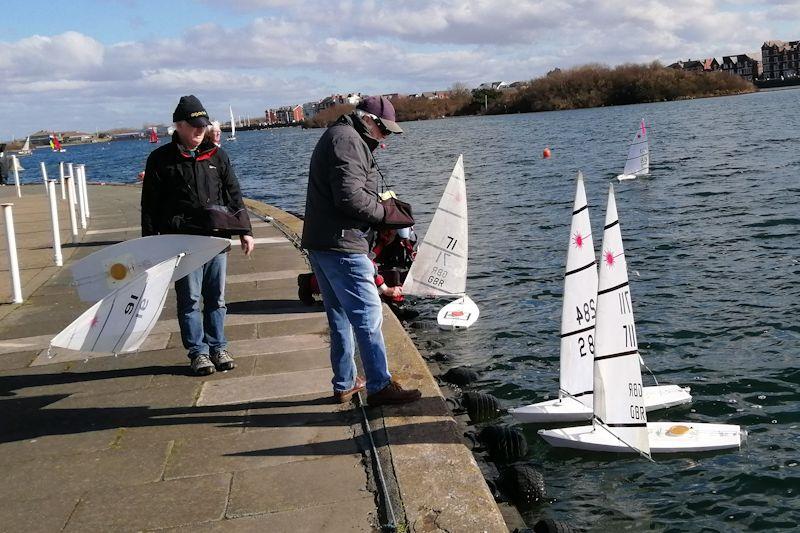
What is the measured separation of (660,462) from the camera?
267 inches

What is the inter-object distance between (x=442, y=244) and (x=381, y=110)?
6296 millimetres

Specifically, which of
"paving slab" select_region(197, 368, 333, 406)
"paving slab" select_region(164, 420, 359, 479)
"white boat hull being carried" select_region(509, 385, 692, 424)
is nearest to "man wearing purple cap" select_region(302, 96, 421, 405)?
"paving slab" select_region(164, 420, 359, 479)

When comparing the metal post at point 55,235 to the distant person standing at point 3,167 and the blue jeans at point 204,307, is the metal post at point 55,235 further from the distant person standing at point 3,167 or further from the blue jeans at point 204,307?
the distant person standing at point 3,167

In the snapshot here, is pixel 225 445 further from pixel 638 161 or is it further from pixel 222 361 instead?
pixel 638 161

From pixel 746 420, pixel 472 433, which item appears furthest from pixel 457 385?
pixel 746 420

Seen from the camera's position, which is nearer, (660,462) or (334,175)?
(334,175)

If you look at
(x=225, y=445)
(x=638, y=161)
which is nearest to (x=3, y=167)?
(x=638, y=161)

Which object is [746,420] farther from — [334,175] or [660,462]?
[334,175]

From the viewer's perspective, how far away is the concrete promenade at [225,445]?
14.4ft

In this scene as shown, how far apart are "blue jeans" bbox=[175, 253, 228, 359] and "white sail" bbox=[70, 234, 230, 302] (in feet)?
0.64

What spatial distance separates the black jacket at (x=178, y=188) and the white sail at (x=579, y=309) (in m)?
2.94

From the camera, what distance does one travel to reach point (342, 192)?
5.20 metres

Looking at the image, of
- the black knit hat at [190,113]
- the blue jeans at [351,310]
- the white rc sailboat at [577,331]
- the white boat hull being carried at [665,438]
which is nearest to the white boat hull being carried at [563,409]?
the white rc sailboat at [577,331]

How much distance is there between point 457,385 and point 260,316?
2354mm
